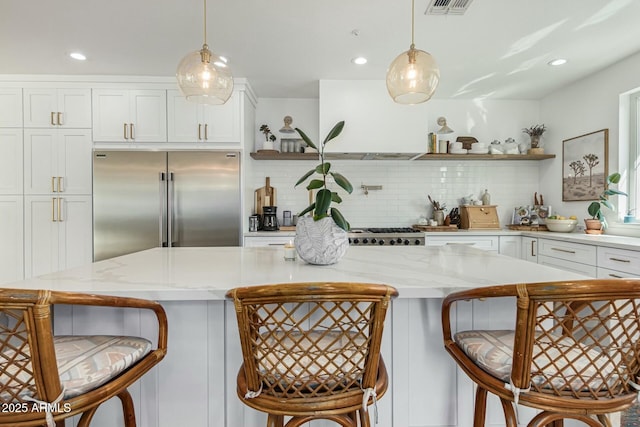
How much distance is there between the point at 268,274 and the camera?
133 cm

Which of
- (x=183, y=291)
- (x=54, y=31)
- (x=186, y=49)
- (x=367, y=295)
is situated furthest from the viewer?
(x=186, y=49)

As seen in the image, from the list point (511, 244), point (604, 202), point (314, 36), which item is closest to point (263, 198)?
point (314, 36)

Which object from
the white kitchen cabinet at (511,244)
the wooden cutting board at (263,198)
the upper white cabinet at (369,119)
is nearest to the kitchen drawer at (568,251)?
the white kitchen cabinet at (511,244)

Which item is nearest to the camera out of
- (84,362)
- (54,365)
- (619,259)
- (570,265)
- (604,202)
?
(54,365)

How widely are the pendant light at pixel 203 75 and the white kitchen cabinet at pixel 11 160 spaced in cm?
273

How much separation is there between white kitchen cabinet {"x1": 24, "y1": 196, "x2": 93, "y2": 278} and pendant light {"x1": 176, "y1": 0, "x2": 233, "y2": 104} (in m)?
2.35

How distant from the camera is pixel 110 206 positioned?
10.8 feet

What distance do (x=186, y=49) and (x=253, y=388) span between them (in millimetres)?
2821

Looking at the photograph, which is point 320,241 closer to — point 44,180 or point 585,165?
point 44,180

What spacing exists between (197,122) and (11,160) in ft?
6.19

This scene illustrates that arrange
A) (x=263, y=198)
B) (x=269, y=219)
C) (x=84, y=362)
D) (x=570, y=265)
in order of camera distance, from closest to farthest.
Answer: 1. (x=84, y=362)
2. (x=570, y=265)
3. (x=269, y=219)
4. (x=263, y=198)

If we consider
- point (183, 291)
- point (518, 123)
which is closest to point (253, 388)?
point (183, 291)

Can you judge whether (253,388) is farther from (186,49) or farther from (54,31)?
(54,31)

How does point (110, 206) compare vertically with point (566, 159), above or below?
below
